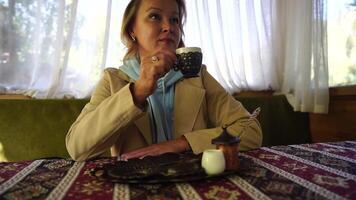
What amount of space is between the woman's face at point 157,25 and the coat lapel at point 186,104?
0.16 m

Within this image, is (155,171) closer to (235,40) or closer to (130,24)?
(130,24)

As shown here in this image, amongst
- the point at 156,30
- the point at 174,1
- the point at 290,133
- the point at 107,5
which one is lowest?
the point at 290,133

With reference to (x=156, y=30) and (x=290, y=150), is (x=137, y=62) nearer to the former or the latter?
(x=156, y=30)

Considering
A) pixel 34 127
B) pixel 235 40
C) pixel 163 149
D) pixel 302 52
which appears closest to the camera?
pixel 163 149

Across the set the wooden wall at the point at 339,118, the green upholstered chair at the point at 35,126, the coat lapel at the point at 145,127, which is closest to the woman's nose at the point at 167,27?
the coat lapel at the point at 145,127

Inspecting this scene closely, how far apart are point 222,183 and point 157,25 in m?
0.77

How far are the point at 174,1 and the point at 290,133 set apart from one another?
3.91 ft

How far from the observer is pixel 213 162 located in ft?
2.12

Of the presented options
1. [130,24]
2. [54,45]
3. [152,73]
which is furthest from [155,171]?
[54,45]

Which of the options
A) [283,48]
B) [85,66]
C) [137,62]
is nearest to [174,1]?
[137,62]

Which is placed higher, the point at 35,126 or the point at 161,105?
the point at 161,105

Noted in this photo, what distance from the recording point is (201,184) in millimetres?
608

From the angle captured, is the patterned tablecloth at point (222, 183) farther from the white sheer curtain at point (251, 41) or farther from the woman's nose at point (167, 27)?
the white sheer curtain at point (251, 41)

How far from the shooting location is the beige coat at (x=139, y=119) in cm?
88
